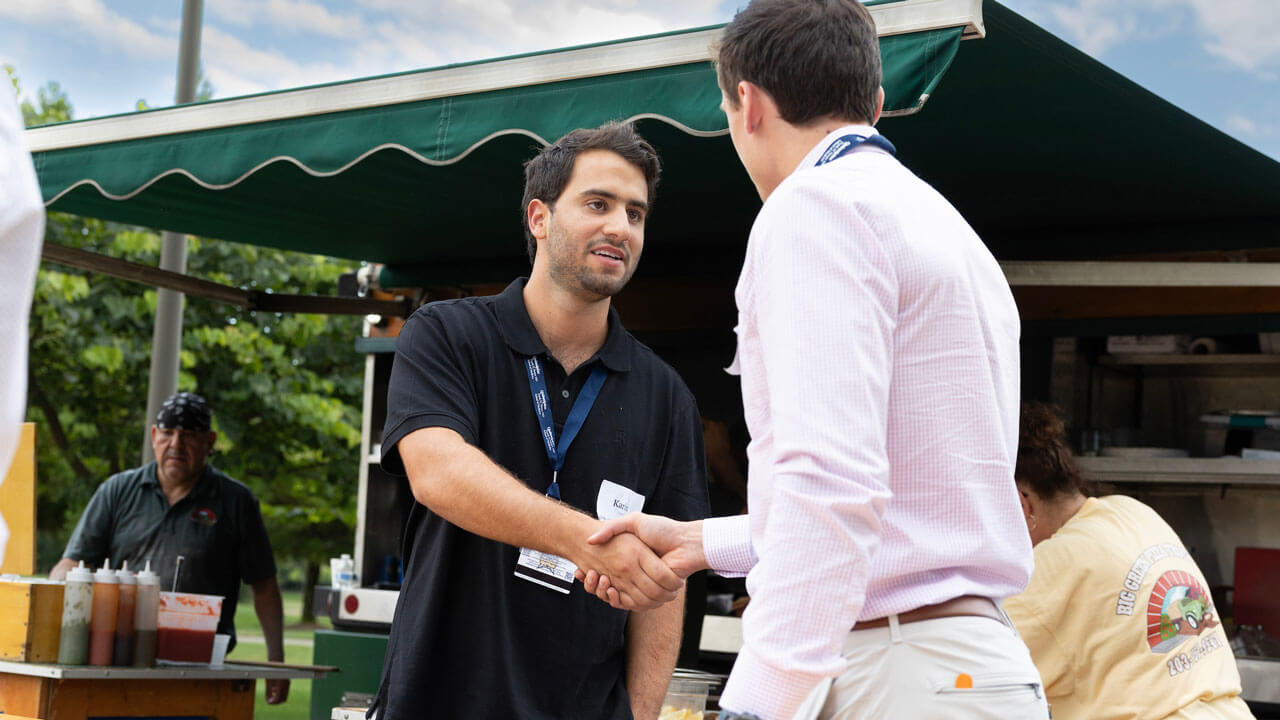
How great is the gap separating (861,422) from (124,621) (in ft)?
13.3

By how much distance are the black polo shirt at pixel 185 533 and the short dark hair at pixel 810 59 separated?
5495mm

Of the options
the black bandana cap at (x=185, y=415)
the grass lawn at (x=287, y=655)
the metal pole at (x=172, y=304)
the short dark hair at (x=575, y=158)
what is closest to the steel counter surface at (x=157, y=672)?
the grass lawn at (x=287, y=655)

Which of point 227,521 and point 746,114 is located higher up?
point 746,114

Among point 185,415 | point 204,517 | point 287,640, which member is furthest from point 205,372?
point 204,517

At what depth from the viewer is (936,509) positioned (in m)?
1.59

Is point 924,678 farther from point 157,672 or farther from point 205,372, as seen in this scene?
point 205,372

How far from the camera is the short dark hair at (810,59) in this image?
1.78 m

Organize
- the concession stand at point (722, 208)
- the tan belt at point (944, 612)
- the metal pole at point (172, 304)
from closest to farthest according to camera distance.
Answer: the tan belt at point (944, 612), the concession stand at point (722, 208), the metal pole at point (172, 304)

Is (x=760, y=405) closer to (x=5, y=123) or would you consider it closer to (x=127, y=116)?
(x=5, y=123)

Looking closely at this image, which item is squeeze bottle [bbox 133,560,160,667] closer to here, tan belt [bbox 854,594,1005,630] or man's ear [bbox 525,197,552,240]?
man's ear [bbox 525,197,552,240]

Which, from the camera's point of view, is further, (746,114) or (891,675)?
(746,114)

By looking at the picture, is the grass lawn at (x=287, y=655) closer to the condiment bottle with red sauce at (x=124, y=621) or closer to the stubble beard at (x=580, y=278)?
the condiment bottle with red sauce at (x=124, y=621)

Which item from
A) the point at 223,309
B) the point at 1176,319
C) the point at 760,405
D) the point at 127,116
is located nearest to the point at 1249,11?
the point at 223,309

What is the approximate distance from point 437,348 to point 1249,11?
2806cm
